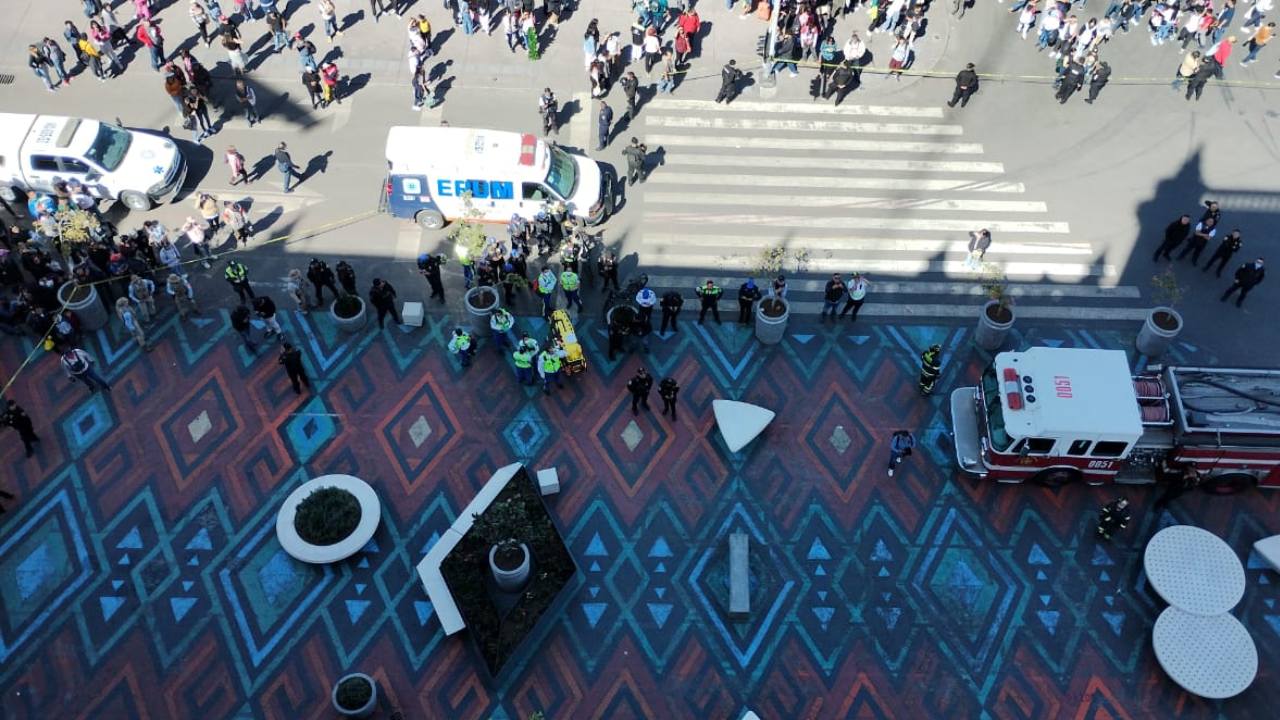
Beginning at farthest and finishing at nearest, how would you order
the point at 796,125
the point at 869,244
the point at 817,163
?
the point at 796,125 < the point at 817,163 < the point at 869,244

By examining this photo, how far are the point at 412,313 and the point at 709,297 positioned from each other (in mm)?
7501

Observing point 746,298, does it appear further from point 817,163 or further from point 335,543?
point 335,543

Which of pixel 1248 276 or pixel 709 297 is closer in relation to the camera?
pixel 709 297

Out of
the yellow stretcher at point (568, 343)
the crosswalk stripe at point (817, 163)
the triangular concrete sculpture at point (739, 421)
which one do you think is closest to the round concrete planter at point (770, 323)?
the triangular concrete sculpture at point (739, 421)

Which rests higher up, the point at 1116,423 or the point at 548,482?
the point at 1116,423

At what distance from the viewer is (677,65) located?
3164 cm

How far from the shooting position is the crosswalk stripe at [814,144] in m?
29.5

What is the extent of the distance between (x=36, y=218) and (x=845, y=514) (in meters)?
22.5

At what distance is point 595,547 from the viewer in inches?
849

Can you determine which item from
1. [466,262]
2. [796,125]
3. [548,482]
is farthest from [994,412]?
[466,262]

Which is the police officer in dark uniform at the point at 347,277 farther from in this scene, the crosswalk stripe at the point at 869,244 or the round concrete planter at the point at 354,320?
the crosswalk stripe at the point at 869,244

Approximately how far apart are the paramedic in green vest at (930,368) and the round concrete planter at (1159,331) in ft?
17.6

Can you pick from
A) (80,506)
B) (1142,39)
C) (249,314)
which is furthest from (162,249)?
(1142,39)

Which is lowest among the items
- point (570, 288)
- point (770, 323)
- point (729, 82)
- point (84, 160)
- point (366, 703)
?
point (366, 703)
